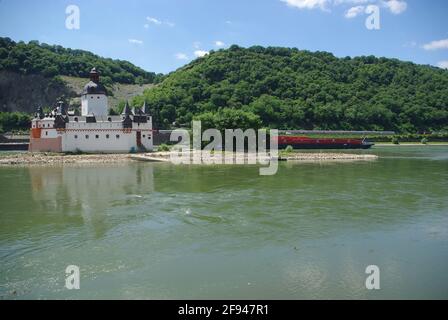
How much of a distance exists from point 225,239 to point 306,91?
89.5 metres

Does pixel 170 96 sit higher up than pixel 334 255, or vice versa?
pixel 170 96

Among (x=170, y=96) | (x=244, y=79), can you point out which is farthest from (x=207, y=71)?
(x=170, y=96)

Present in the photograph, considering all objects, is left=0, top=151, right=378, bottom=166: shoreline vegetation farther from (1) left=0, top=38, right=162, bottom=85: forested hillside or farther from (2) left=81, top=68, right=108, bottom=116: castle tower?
(1) left=0, top=38, right=162, bottom=85: forested hillside

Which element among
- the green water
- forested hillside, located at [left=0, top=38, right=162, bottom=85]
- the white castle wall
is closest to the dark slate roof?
the white castle wall

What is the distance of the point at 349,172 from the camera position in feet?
104

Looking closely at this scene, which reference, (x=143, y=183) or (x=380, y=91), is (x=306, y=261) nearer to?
(x=143, y=183)

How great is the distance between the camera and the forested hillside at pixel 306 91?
8788 centimetres

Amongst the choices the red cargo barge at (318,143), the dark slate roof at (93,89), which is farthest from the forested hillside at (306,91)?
the dark slate roof at (93,89)

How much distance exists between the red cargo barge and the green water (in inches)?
1623

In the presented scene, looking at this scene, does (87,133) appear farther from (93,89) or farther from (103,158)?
(103,158)

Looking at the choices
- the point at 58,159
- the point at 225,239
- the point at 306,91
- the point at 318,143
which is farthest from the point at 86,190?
the point at 306,91

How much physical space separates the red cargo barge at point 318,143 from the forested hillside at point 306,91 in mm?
16126

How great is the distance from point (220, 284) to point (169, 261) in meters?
2.10

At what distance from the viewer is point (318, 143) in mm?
68750
